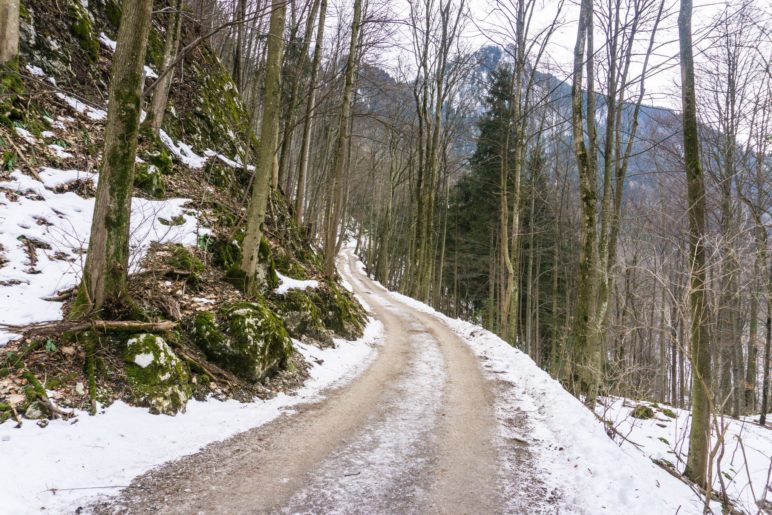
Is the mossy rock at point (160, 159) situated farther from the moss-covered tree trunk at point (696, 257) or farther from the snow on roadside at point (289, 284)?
the moss-covered tree trunk at point (696, 257)

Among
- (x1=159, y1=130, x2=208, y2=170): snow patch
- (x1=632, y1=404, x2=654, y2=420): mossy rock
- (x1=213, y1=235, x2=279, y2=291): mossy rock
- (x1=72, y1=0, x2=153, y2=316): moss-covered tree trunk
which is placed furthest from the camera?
(x1=632, y1=404, x2=654, y2=420): mossy rock

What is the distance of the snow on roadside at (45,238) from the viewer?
4723mm

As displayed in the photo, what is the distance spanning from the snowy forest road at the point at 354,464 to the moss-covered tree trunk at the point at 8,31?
772 centimetres

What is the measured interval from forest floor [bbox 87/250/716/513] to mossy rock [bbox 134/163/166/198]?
5529mm

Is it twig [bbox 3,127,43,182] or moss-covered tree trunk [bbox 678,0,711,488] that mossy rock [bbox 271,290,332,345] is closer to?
twig [bbox 3,127,43,182]

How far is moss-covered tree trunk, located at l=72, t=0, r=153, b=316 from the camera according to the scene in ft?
15.6

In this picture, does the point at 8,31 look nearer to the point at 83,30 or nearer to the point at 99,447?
the point at 83,30

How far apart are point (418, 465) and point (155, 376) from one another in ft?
10.2

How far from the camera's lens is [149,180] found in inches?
323

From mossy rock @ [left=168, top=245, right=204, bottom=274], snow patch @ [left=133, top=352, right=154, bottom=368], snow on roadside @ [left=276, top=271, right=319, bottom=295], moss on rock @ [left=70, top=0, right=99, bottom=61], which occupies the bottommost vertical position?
snow patch @ [left=133, top=352, right=154, bottom=368]

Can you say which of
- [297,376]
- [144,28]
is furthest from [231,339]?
[144,28]

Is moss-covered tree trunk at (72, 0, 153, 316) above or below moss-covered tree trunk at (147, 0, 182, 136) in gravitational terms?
below

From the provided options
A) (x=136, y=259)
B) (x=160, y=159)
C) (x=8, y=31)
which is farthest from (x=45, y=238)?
(x=8, y=31)

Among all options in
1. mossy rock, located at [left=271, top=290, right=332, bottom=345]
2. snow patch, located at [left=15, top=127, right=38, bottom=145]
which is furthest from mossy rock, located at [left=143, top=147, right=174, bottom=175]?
mossy rock, located at [left=271, top=290, right=332, bottom=345]
